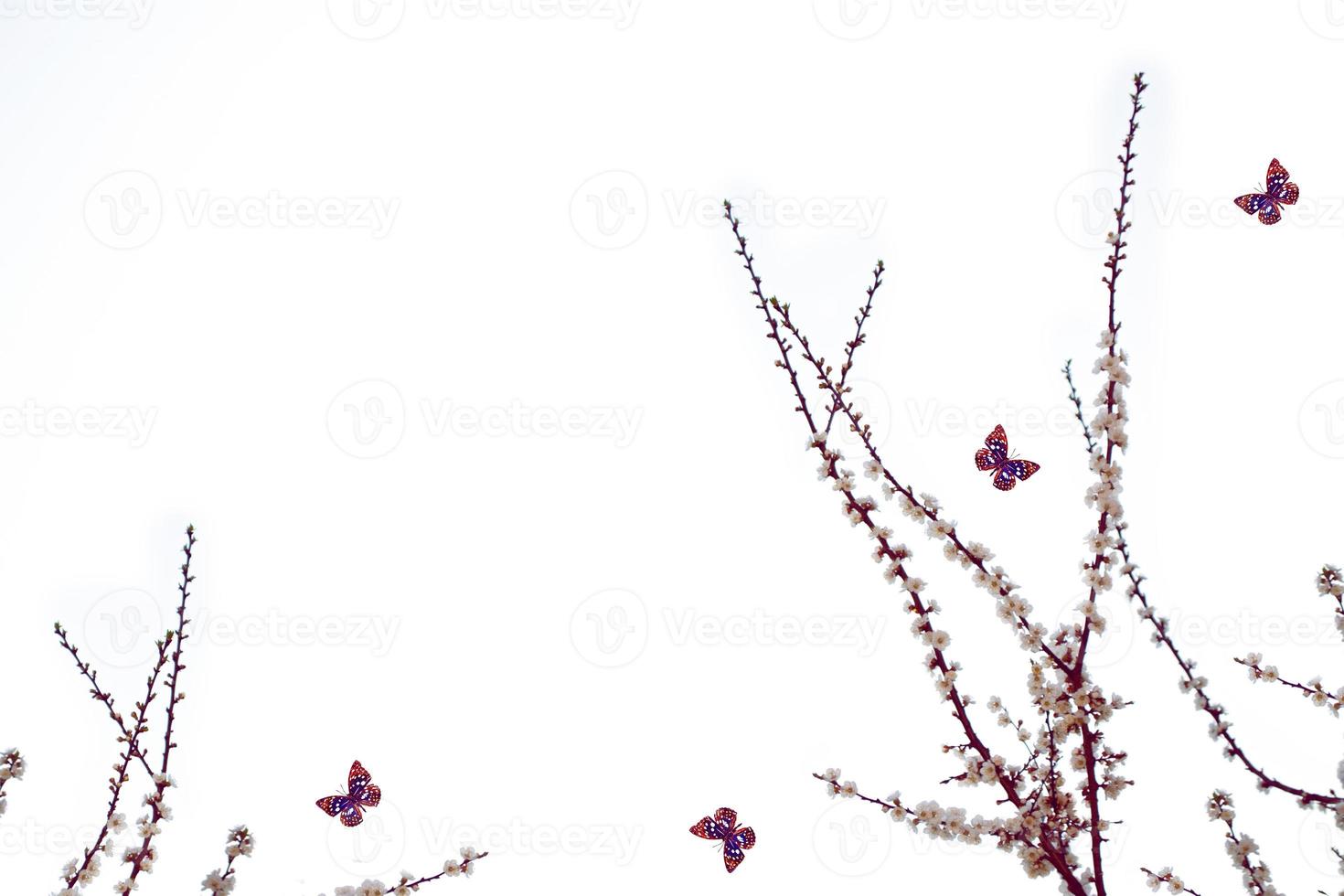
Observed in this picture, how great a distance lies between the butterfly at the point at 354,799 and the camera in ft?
16.3

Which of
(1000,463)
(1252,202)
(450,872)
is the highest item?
(1252,202)

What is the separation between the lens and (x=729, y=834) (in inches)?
196

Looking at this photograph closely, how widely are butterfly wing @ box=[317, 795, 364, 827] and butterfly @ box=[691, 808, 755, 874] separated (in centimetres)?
202

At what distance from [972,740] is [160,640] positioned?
3.11m

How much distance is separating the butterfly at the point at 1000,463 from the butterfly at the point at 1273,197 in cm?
196

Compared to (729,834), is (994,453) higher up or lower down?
higher up

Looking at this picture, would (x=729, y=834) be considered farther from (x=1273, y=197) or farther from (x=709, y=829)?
(x=1273, y=197)

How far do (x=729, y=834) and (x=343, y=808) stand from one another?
2.29 meters

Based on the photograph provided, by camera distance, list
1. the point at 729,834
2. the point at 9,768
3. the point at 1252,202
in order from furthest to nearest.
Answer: the point at 729,834 → the point at 1252,202 → the point at 9,768

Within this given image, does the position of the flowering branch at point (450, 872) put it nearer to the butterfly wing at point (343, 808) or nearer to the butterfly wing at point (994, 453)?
the butterfly wing at point (343, 808)

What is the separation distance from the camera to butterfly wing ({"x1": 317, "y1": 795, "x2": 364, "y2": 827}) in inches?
195

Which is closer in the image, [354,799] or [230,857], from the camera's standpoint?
[230,857]

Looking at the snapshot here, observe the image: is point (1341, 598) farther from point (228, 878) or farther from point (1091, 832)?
point (228, 878)

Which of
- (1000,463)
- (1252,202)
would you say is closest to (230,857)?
(1000,463)
